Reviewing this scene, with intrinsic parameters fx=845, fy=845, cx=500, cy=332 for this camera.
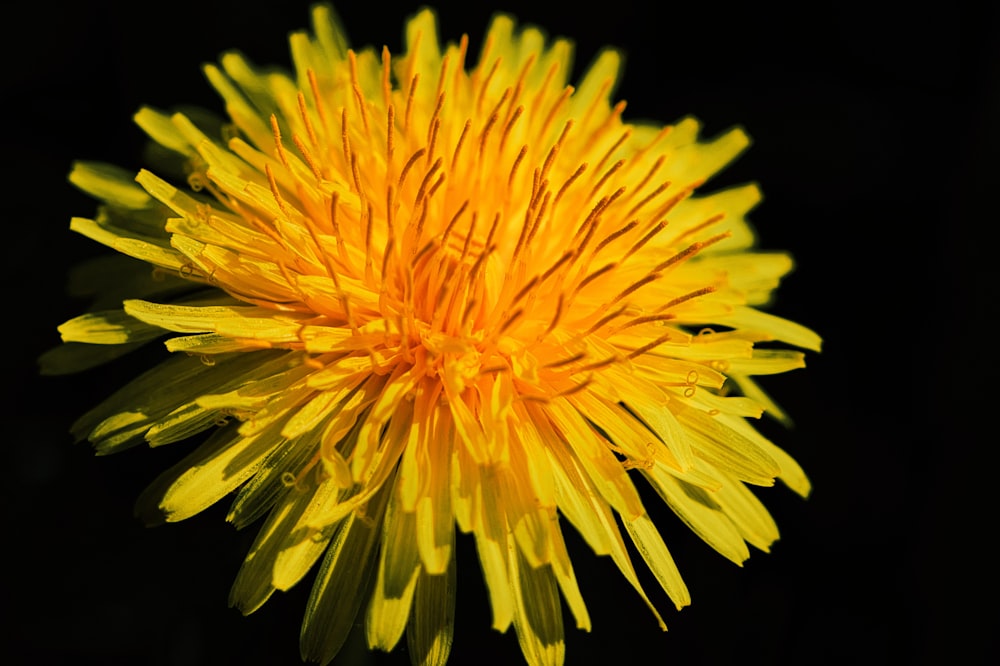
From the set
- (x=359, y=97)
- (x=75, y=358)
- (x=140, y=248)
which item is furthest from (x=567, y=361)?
(x=75, y=358)

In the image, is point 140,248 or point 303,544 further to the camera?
point 140,248

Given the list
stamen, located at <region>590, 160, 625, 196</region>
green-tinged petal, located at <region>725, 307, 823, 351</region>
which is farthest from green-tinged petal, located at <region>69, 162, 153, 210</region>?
green-tinged petal, located at <region>725, 307, 823, 351</region>

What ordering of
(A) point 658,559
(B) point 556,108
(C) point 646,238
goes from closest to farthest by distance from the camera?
(A) point 658,559, (C) point 646,238, (B) point 556,108

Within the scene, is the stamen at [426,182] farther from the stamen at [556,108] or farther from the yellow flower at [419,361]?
the stamen at [556,108]

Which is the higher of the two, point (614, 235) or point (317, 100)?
point (317, 100)

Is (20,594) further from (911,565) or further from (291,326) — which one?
(911,565)

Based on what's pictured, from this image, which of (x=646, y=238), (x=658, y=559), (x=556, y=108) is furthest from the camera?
(x=556, y=108)

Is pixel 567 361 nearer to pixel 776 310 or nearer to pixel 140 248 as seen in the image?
pixel 140 248
